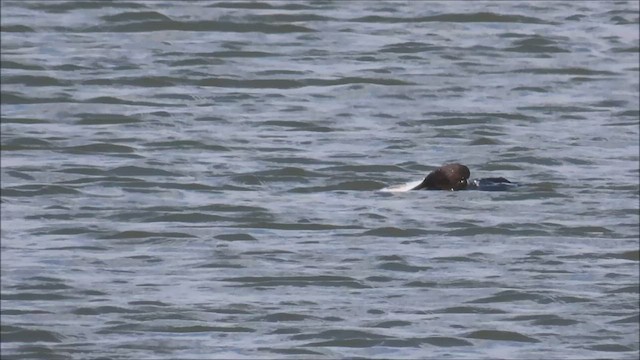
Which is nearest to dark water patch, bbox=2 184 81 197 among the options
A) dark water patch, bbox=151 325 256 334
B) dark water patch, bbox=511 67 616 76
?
dark water patch, bbox=151 325 256 334

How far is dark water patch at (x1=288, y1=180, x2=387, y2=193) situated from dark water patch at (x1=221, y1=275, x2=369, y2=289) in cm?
185

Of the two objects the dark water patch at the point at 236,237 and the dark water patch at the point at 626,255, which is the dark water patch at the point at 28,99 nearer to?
the dark water patch at the point at 236,237

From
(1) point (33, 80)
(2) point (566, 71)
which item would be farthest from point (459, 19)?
(1) point (33, 80)

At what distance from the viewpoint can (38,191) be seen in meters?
13.5

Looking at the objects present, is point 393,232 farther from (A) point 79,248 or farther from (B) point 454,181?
(A) point 79,248

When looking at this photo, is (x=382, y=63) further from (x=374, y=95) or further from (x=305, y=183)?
(x=305, y=183)

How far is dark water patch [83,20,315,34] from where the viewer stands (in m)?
17.1

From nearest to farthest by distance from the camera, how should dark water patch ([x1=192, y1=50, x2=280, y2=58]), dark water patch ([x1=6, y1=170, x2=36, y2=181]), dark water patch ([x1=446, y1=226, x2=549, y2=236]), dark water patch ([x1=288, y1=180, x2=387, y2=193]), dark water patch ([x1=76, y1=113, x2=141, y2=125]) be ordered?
dark water patch ([x1=446, y1=226, x2=549, y2=236])
dark water patch ([x1=288, y1=180, x2=387, y2=193])
dark water patch ([x1=6, y1=170, x2=36, y2=181])
dark water patch ([x1=76, y1=113, x2=141, y2=125])
dark water patch ([x1=192, y1=50, x2=280, y2=58])

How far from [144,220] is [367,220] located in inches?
48.8

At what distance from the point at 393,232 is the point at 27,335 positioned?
8.43ft

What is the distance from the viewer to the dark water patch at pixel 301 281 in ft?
38.3

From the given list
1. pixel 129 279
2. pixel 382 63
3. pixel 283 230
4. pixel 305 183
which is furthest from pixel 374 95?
pixel 129 279

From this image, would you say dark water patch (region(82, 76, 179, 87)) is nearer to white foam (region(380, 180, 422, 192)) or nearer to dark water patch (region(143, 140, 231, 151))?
dark water patch (region(143, 140, 231, 151))

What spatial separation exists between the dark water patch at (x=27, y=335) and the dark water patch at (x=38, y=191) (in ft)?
8.33
